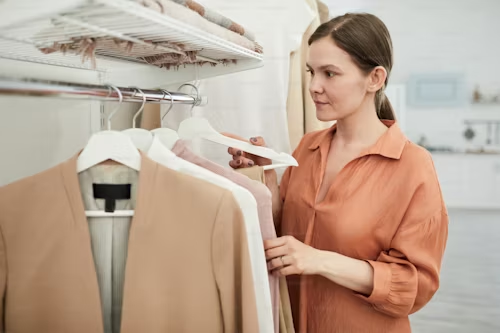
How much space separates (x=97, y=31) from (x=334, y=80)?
48cm

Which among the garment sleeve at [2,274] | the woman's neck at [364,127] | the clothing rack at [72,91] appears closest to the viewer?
the clothing rack at [72,91]

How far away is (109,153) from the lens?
567 millimetres

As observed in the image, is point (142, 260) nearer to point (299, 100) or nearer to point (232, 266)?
point (232, 266)

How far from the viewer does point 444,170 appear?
2.05 metres

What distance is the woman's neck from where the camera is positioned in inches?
34.9

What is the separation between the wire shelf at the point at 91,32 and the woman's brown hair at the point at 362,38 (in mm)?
213

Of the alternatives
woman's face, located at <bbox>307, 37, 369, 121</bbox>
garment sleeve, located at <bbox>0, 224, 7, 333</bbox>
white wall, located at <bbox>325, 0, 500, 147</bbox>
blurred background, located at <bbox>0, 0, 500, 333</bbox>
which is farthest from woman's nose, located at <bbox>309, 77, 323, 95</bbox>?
white wall, located at <bbox>325, 0, 500, 147</bbox>

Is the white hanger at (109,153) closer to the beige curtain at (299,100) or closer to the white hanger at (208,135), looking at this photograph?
the white hanger at (208,135)

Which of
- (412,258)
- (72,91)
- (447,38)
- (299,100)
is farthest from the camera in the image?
(447,38)

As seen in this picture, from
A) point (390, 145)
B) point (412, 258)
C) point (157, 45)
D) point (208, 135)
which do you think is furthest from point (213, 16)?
point (412, 258)

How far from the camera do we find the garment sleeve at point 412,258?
0.78 m

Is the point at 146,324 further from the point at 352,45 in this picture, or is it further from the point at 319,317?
the point at 352,45

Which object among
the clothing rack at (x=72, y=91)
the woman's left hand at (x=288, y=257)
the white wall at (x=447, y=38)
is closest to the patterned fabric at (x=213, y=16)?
the clothing rack at (x=72, y=91)

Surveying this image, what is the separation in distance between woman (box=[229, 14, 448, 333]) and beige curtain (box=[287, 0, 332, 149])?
0.81 feet
